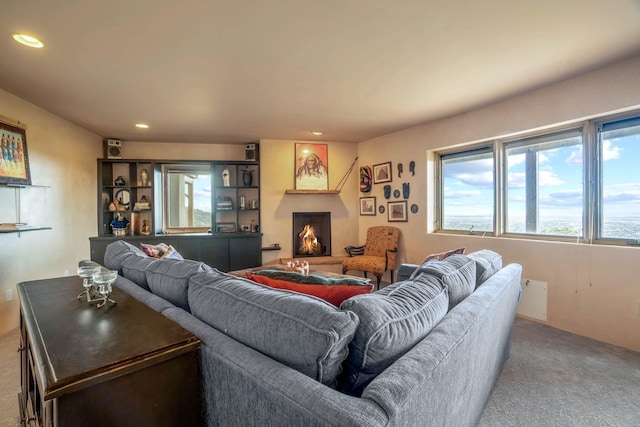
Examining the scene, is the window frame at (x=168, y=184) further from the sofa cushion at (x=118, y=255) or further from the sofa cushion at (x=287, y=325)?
the sofa cushion at (x=287, y=325)

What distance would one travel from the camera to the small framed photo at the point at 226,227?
5.18 m

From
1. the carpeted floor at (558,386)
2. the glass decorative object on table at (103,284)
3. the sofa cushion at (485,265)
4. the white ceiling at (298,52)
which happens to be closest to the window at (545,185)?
the white ceiling at (298,52)

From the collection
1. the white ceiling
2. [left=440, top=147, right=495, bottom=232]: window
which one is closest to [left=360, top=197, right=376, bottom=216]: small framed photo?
[left=440, top=147, right=495, bottom=232]: window

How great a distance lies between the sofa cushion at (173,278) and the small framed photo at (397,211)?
358cm

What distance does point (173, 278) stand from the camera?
4.50ft

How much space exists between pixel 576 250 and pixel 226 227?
15.6 ft

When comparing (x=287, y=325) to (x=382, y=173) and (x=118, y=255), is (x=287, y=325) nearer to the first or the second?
(x=118, y=255)

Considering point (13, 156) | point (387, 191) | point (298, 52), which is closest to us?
point (298, 52)

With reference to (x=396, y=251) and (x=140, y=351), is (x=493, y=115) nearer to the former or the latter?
(x=396, y=251)

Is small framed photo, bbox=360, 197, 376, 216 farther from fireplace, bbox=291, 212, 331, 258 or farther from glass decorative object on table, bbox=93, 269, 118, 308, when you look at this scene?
glass decorative object on table, bbox=93, 269, 118, 308

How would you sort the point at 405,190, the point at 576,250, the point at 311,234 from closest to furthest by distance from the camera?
1. the point at 576,250
2. the point at 405,190
3. the point at 311,234

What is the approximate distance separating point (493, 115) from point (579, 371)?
2.59 meters

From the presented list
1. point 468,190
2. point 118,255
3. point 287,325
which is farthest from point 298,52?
point 468,190

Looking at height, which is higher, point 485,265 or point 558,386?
point 485,265
